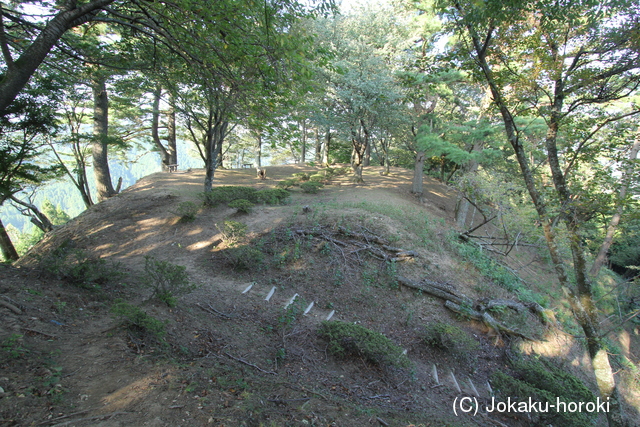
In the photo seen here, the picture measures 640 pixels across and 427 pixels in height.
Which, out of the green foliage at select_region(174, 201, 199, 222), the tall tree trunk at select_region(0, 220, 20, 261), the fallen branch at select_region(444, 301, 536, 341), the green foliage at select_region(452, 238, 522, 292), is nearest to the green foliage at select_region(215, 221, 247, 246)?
the green foliage at select_region(174, 201, 199, 222)

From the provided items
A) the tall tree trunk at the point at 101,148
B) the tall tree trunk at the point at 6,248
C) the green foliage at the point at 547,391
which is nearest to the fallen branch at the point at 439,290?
the green foliage at the point at 547,391

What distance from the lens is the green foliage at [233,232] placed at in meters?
7.30

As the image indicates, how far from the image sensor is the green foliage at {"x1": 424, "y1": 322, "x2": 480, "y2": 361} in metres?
4.98

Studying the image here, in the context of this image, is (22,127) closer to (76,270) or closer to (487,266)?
(76,270)

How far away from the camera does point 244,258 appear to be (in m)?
6.46

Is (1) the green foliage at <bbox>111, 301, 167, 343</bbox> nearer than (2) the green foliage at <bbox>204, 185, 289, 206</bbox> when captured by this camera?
Yes

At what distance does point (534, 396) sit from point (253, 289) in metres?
4.91

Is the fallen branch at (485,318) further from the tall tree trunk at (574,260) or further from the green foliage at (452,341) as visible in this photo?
the tall tree trunk at (574,260)

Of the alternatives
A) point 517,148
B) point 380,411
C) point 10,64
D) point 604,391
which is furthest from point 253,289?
point 604,391

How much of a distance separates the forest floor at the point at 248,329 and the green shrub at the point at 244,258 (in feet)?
0.11

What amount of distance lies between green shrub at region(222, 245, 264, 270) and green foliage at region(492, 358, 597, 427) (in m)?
4.94

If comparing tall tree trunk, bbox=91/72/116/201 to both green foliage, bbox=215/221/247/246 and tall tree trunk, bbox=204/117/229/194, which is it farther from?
green foliage, bbox=215/221/247/246

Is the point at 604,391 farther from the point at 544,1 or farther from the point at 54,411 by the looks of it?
the point at 54,411

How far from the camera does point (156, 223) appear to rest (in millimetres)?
9398
